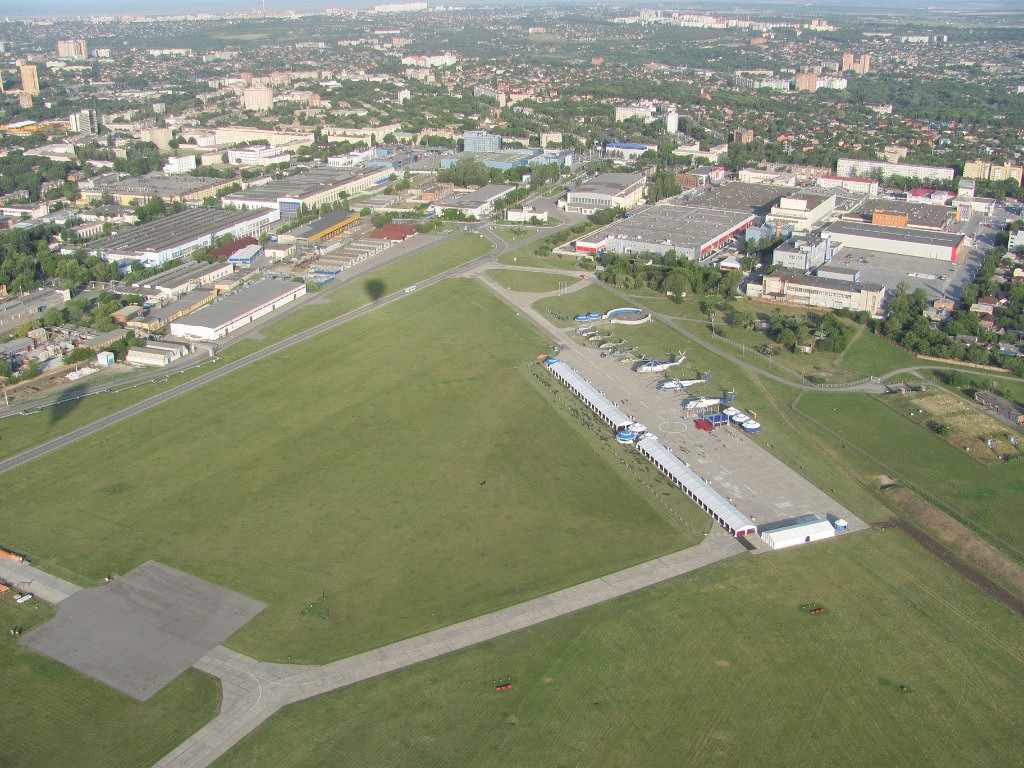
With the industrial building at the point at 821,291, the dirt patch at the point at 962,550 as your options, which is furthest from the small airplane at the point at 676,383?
A: the industrial building at the point at 821,291

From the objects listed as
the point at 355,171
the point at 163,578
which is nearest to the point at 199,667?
the point at 163,578

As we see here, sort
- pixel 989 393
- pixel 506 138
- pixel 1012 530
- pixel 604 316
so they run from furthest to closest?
1. pixel 506 138
2. pixel 604 316
3. pixel 989 393
4. pixel 1012 530

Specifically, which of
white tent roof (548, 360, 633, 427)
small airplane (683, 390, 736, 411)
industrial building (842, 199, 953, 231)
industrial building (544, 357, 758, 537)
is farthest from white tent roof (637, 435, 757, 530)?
industrial building (842, 199, 953, 231)

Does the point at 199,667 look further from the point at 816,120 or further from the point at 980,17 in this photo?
the point at 980,17

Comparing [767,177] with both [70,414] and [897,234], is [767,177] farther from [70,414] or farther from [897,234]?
[70,414]

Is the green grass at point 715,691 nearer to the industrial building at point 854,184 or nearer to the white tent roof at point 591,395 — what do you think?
the white tent roof at point 591,395

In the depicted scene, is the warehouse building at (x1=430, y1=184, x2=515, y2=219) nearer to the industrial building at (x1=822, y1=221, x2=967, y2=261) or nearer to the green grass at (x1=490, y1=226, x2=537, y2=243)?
the green grass at (x1=490, y1=226, x2=537, y2=243)

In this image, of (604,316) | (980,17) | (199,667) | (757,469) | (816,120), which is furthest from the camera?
(980,17)
